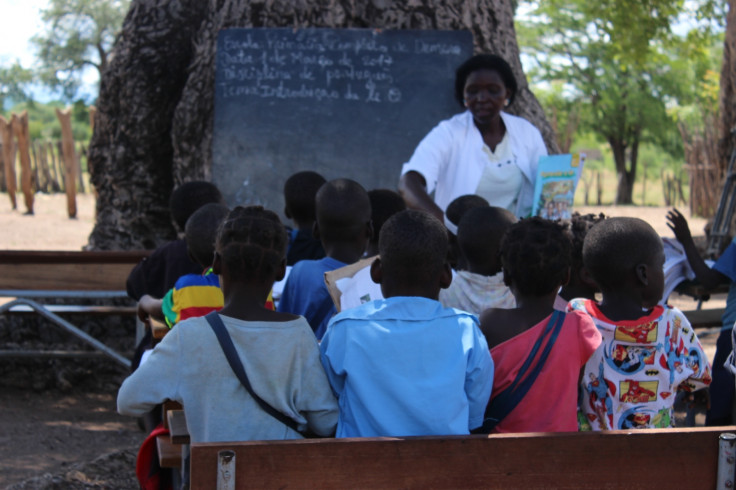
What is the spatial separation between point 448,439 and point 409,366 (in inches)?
11.8

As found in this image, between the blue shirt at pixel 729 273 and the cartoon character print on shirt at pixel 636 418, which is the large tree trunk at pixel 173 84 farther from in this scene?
the cartoon character print on shirt at pixel 636 418

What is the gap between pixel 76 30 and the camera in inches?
1457

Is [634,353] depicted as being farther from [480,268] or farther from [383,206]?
[383,206]

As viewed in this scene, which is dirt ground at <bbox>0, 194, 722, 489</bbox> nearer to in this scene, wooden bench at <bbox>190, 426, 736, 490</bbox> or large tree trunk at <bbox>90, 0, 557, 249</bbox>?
large tree trunk at <bbox>90, 0, 557, 249</bbox>

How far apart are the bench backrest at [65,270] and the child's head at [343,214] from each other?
2.28m

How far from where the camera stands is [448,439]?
1.97 metres

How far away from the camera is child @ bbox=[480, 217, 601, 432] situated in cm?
239

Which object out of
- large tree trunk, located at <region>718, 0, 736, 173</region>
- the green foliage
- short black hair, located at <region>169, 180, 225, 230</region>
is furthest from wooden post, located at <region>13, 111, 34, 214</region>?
the green foliage

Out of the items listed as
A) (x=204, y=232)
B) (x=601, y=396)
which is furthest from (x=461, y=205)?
(x=601, y=396)

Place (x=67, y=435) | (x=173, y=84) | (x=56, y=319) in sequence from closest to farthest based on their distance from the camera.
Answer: (x=67, y=435), (x=56, y=319), (x=173, y=84)

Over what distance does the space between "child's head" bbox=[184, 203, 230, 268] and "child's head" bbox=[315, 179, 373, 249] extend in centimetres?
38

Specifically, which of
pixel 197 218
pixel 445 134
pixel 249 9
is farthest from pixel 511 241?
pixel 249 9

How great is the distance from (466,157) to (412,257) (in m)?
2.12

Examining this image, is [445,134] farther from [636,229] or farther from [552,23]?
[552,23]
